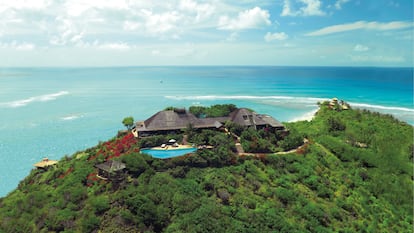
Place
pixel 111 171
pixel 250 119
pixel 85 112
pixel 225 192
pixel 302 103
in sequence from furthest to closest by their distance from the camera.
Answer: pixel 302 103 → pixel 85 112 → pixel 250 119 → pixel 111 171 → pixel 225 192

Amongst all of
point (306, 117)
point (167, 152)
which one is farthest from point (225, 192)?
point (306, 117)

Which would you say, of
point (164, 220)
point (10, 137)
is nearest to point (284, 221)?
point (164, 220)

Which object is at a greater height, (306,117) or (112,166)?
(112,166)

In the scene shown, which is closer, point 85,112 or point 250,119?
point 250,119

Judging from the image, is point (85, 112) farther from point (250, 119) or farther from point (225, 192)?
point (225, 192)

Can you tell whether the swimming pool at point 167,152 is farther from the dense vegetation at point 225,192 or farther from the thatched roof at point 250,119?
the thatched roof at point 250,119

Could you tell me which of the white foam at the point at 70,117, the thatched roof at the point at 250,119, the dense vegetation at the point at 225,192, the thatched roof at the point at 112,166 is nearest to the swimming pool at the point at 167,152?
the dense vegetation at the point at 225,192
